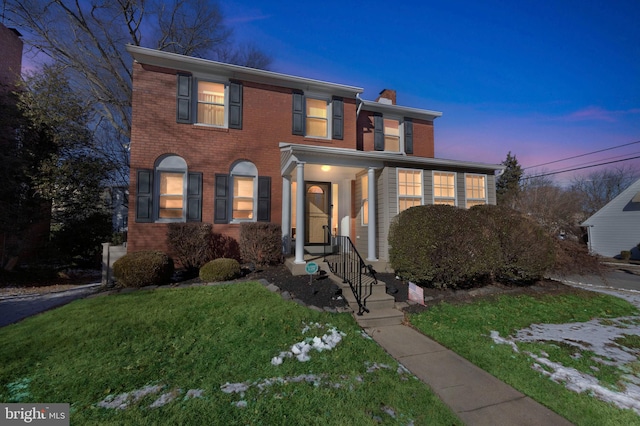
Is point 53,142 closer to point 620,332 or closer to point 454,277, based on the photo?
point 454,277

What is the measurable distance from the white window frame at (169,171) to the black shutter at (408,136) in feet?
29.9

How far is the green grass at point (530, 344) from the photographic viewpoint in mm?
2635

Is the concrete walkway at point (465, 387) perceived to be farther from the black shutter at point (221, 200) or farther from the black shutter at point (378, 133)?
the black shutter at point (378, 133)

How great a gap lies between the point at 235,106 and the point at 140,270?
588cm

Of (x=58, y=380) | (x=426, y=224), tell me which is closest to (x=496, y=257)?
(x=426, y=224)

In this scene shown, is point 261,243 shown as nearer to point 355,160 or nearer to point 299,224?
point 299,224

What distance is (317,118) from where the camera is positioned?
10.0 meters

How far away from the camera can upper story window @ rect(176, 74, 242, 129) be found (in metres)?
8.68

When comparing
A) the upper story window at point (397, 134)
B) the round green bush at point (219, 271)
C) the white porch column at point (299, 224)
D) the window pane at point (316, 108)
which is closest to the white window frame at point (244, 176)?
the round green bush at point (219, 271)

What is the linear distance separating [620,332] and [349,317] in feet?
15.9

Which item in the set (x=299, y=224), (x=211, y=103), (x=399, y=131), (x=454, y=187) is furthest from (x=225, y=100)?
(x=454, y=187)

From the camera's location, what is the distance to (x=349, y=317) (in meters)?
4.72

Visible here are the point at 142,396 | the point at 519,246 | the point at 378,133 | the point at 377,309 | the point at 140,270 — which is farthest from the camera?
the point at 378,133

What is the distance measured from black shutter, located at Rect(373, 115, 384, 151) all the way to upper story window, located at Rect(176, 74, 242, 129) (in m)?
5.71
